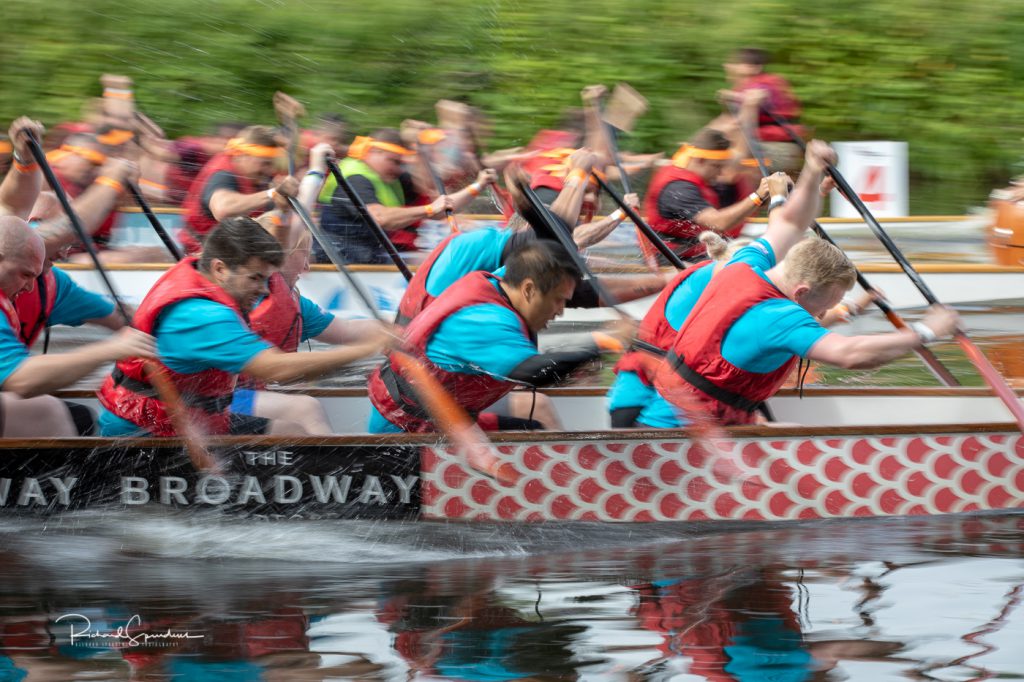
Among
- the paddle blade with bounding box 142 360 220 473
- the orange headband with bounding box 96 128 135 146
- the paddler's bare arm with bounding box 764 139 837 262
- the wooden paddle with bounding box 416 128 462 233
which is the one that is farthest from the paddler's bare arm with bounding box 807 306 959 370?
the orange headband with bounding box 96 128 135 146

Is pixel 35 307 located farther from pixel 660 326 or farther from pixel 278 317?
pixel 660 326

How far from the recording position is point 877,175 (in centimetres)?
1140

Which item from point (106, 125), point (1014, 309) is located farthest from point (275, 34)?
point (1014, 309)

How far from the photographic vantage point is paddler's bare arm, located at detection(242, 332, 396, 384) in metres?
5.61

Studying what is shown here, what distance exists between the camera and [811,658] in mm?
4441

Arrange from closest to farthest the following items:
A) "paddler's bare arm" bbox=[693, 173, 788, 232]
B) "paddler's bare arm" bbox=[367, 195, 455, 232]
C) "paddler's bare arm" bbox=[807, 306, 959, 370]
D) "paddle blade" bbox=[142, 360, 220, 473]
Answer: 1. "paddler's bare arm" bbox=[807, 306, 959, 370]
2. "paddle blade" bbox=[142, 360, 220, 473]
3. "paddler's bare arm" bbox=[693, 173, 788, 232]
4. "paddler's bare arm" bbox=[367, 195, 455, 232]

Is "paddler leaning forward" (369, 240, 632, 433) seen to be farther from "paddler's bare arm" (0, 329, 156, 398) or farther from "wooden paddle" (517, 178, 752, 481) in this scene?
"paddler's bare arm" (0, 329, 156, 398)

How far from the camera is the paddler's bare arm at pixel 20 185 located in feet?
23.3

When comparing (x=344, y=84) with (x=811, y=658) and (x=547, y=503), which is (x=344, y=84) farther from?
(x=811, y=658)

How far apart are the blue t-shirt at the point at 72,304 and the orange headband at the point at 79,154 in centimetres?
299

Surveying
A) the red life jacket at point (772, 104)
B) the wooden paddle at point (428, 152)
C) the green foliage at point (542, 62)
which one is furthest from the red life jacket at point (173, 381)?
the green foliage at point (542, 62)

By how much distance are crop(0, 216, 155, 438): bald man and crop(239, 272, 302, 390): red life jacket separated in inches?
35.7

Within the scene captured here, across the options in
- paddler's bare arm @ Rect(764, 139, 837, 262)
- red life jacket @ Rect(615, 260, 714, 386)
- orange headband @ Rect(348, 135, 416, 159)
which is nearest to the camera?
red life jacket @ Rect(615, 260, 714, 386)

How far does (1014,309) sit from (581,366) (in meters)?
4.87
